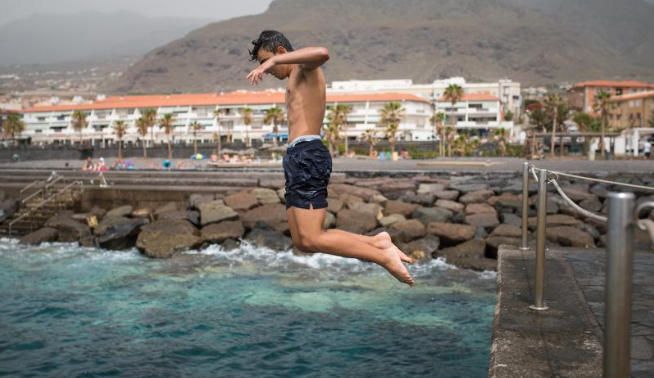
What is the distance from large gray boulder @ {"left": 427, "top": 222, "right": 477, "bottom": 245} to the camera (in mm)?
17734

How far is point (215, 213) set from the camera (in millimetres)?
20891

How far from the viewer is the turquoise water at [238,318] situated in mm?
9148

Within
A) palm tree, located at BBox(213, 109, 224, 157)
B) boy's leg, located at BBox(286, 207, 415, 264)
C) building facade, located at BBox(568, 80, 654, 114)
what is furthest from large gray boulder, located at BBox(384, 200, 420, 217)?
building facade, located at BBox(568, 80, 654, 114)

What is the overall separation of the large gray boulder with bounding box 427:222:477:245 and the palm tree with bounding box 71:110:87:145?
289 feet

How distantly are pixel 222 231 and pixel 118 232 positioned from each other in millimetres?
3146

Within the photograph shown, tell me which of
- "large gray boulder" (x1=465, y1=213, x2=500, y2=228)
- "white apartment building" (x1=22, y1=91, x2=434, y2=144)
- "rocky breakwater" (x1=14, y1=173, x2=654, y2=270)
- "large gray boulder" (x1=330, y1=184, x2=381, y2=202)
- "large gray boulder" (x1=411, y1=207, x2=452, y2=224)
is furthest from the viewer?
"white apartment building" (x1=22, y1=91, x2=434, y2=144)

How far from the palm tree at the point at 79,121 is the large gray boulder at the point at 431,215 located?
86.2 m

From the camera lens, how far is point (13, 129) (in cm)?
10369

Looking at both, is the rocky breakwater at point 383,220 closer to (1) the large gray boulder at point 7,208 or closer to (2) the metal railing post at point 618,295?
(1) the large gray boulder at point 7,208

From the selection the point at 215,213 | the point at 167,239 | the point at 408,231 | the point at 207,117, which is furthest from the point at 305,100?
the point at 207,117

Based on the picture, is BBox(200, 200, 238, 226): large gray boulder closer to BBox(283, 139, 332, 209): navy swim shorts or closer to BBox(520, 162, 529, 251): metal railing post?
BBox(520, 162, 529, 251): metal railing post

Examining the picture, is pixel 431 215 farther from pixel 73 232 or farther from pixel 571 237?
pixel 73 232

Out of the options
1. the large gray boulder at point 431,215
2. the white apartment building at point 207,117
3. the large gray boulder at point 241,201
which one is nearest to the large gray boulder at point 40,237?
the large gray boulder at point 241,201

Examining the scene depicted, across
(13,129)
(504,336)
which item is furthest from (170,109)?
(504,336)
